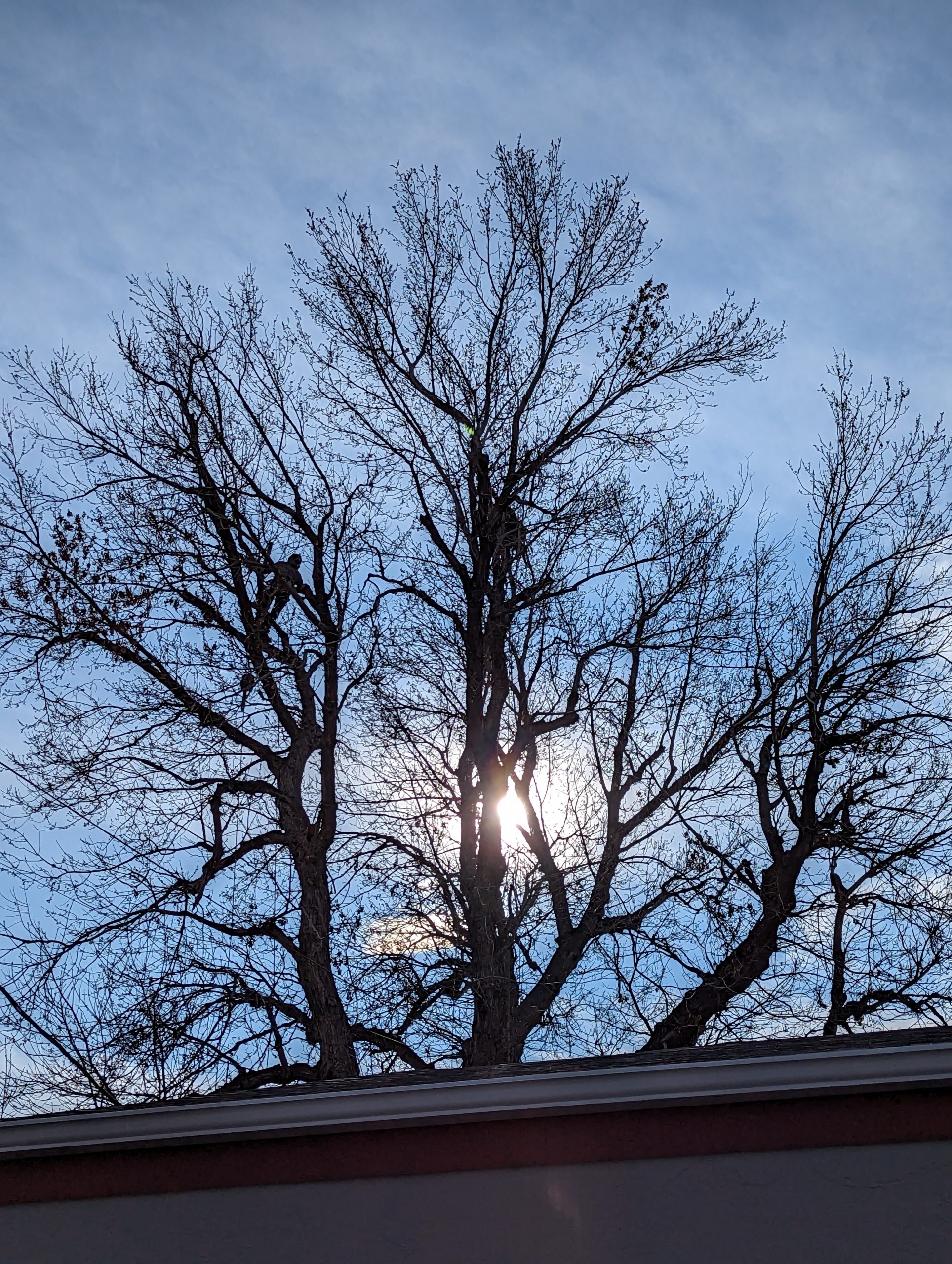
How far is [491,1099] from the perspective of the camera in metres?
5.36

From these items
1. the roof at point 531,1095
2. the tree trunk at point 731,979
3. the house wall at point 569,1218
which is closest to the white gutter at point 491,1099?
the roof at point 531,1095

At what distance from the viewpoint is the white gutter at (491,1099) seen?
5062 millimetres

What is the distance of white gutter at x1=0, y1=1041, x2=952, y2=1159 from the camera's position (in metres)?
5.06

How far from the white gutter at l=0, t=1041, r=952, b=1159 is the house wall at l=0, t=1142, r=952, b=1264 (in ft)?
0.91

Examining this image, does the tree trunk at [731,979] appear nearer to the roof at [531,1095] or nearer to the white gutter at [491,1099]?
the roof at [531,1095]

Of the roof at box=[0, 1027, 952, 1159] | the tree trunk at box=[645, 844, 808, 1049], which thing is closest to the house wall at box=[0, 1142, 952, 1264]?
the roof at box=[0, 1027, 952, 1159]

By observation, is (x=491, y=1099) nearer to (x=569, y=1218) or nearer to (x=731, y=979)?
(x=569, y=1218)

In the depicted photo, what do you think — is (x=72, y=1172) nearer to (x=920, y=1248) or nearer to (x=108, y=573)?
(x=920, y=1248)

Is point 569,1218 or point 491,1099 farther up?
point 491,1099

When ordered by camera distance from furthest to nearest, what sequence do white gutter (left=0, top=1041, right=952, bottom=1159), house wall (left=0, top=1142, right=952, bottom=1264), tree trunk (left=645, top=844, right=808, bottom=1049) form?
tree trunk (left=645, top=844, right=808, bottom=1049), white gutter (left=0, top=1041, right=952, bottom=1159), house wall (left=0, top=1142, right=952, bottom=1264)

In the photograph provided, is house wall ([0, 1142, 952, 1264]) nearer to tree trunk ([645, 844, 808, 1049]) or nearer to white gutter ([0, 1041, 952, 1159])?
white gutter ([0, 1041, 952, 1159])

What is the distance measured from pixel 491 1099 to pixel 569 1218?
23.9 inches

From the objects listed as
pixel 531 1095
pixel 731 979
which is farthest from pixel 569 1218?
pixel 731 979

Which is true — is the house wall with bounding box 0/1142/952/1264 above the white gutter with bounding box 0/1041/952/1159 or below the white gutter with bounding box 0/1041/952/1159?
below
